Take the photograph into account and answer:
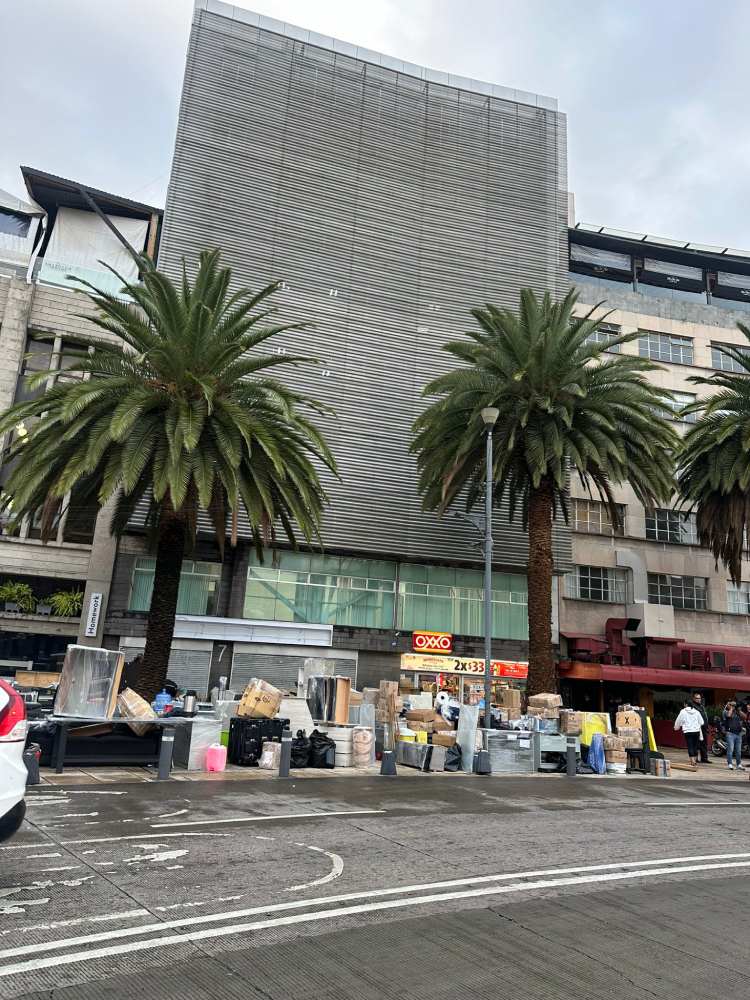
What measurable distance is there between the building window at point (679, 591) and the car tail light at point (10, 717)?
36010 mm

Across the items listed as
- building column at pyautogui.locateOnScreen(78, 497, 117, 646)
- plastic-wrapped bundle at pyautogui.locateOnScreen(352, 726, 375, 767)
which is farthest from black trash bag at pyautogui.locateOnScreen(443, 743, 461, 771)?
building column at pyautogui.locateOnScreen(78, 497, 117, 646)

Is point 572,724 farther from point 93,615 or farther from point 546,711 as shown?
point 93,615

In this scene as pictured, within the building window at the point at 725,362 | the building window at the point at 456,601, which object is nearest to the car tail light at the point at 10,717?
the building window at the point at 456,601

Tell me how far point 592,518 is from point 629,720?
19.5 metres

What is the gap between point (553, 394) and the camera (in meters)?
24.8

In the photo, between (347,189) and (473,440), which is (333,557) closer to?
(473,440)

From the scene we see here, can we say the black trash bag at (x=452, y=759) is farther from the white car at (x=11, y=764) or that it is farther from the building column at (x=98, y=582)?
the building column at (x=98, y=582)

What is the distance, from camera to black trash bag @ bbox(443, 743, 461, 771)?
16.7m

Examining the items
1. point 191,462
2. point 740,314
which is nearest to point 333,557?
point 191,462

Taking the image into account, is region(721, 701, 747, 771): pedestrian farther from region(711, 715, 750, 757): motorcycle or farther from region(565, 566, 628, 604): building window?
region(565, 566, 628, 604): building window

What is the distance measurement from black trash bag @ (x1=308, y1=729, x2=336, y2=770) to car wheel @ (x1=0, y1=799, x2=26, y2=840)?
11047 mm

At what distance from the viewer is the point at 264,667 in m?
31.5

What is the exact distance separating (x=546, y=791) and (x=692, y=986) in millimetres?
9886

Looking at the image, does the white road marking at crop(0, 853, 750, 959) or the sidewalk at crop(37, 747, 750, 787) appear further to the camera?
the sidewalk at crop(37, 747, 750, 787)
